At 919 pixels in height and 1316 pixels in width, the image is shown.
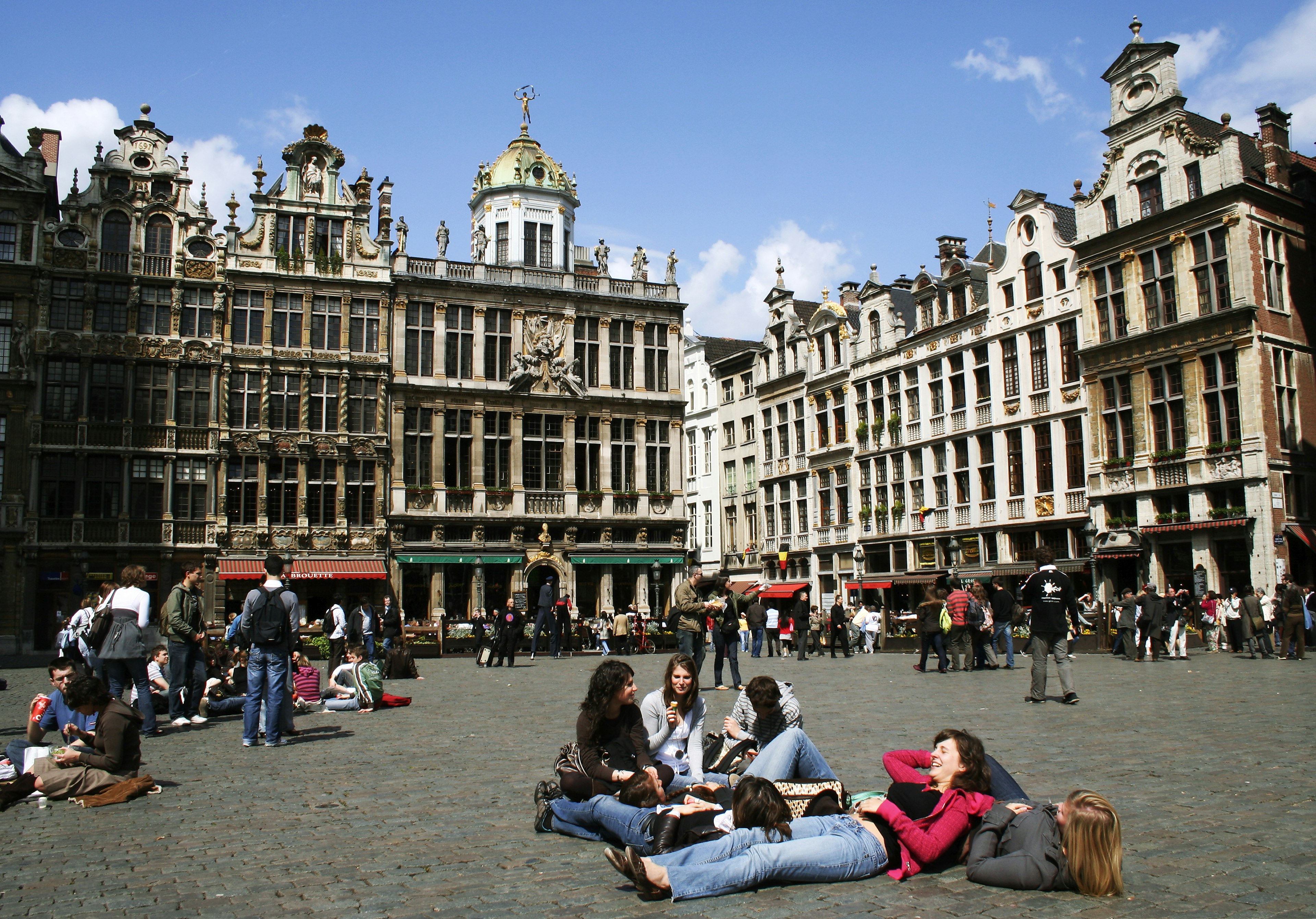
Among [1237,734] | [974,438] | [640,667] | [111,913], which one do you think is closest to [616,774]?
[111,913]

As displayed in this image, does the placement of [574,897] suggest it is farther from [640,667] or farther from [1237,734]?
[640,667]

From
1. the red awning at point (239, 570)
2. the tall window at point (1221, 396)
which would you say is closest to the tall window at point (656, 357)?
the red awning at point (239, 570)

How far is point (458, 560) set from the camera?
44094 millimetres

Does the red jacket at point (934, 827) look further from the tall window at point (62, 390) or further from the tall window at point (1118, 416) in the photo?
the tall window at point (62, 390)

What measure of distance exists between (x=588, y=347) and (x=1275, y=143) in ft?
87.7

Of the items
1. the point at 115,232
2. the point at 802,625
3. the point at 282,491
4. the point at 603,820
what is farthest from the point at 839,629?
the point at 115,232

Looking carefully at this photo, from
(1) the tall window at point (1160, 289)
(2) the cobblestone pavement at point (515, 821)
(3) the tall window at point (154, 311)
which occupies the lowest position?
(2) the cobblestone pavement at point (515, 821)

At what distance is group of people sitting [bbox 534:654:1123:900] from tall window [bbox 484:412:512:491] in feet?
126

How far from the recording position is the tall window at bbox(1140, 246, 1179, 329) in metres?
35.6

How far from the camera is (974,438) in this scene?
43125 millimetres

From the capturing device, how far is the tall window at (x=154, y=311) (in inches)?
1606

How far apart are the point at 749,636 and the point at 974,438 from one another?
1276 centimetres

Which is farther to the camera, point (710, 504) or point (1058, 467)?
point (710, 504)

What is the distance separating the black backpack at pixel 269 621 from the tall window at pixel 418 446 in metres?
32.5
